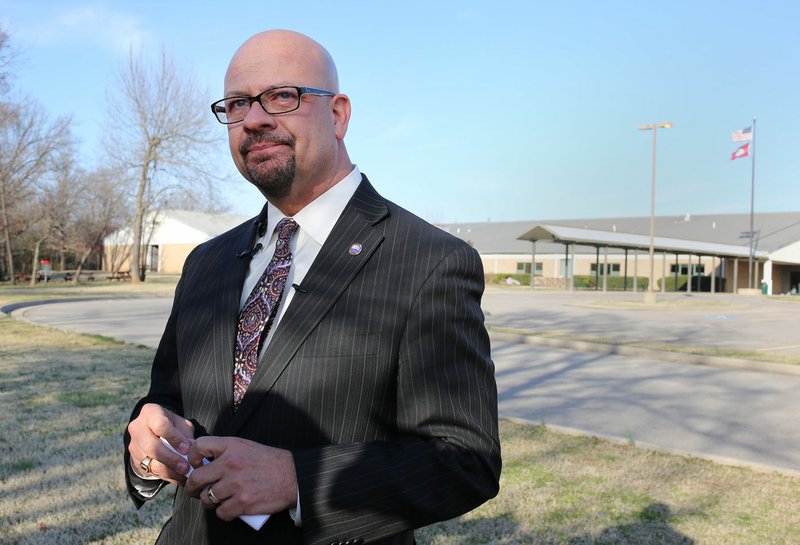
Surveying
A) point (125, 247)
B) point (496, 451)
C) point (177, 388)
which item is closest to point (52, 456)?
point (177, 388)

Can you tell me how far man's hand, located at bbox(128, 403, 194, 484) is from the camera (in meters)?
1.48

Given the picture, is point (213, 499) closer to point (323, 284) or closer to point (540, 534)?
point (323, 284)

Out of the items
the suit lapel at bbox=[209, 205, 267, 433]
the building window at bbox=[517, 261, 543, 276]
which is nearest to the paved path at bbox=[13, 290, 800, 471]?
the suit lapel at bbox=[209, 205, 267, 433]

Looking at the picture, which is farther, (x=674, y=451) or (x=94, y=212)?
(x=94, y=212)

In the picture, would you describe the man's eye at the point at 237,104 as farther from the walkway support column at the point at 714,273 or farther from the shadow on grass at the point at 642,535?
the walkway support column at the point at 714,273

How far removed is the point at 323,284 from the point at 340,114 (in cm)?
52

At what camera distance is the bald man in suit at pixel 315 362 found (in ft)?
4.60

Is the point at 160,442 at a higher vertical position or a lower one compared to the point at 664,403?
higher

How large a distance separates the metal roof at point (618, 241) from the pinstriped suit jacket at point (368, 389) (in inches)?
1464

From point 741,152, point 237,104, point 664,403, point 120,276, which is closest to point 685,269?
point 741,152

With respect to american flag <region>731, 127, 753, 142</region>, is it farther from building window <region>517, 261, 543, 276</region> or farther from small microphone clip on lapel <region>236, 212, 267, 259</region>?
small microphone clip on lapel <region>236, 212, 267, 259</region>

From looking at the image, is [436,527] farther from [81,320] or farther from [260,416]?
[81,320]

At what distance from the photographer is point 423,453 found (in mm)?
1411

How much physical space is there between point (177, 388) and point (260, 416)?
0.56 metres
